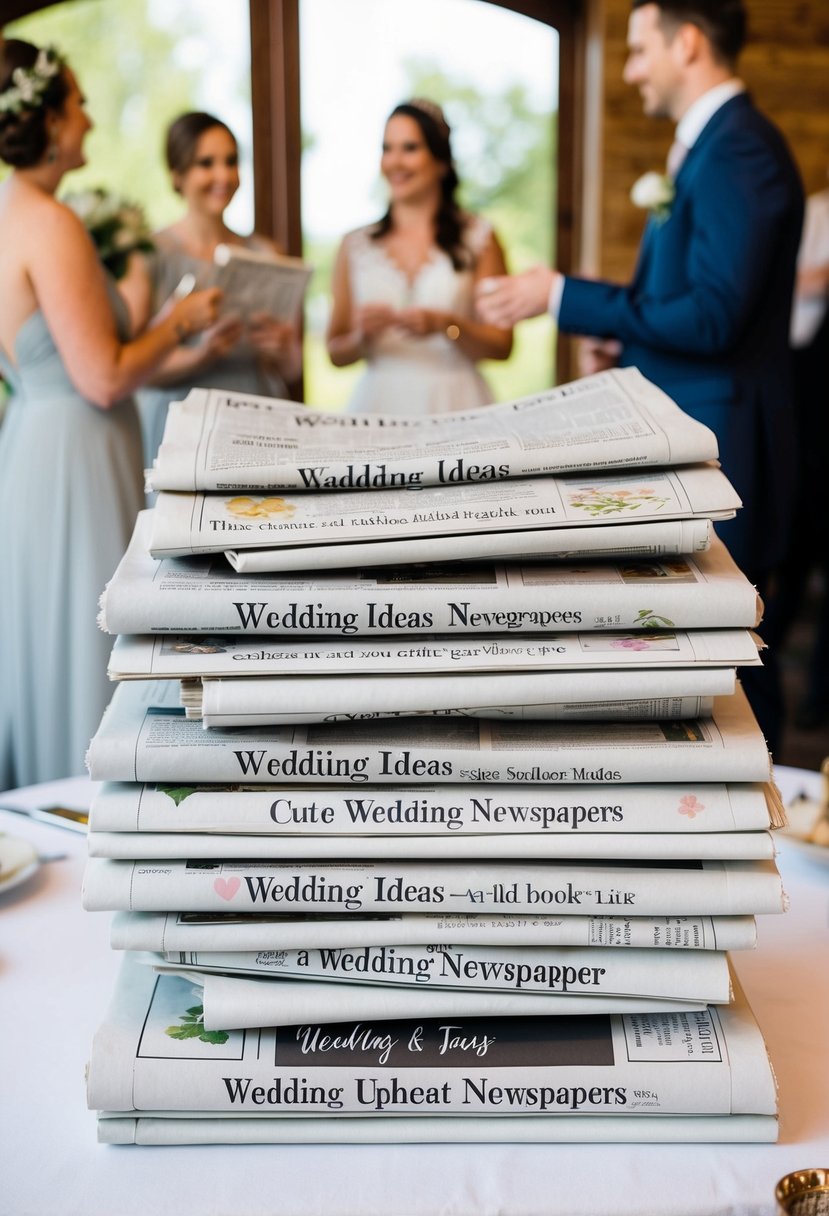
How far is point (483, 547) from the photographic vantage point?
1.73ft

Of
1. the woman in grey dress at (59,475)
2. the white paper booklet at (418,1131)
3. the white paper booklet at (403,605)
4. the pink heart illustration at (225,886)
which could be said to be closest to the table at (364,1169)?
the white paper booklet at (418,1131)

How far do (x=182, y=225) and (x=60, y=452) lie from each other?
1014mm

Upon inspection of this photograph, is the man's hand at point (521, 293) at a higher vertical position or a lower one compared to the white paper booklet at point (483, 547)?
higher

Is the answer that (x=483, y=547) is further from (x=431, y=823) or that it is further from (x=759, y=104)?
(x=759, y=104)

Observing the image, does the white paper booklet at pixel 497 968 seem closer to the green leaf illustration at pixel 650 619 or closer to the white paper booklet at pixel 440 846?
the white paper booklet at pixel 440 846

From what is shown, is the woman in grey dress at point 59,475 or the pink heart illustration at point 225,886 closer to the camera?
the pink heart illustration at point 225,886

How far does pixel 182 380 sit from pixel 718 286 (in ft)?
4.75

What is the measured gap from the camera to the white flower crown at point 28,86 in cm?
228

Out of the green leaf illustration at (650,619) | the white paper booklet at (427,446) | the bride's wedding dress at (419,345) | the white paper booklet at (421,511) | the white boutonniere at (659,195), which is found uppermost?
the white boutonniere at (659,195)

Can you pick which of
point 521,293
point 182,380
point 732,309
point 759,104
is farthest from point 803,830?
point 759,104

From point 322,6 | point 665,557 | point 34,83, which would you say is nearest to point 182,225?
point 34,83

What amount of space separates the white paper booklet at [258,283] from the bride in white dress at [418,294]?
282 mm

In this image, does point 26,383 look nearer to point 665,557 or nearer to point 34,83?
point 34,83

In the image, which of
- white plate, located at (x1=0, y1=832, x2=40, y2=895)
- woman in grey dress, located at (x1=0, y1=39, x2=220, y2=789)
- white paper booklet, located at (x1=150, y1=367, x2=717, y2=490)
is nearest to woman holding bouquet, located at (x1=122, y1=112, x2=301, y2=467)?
woman in grey dress, located at (x1=0, y1=39, x2=220, y2=789)
